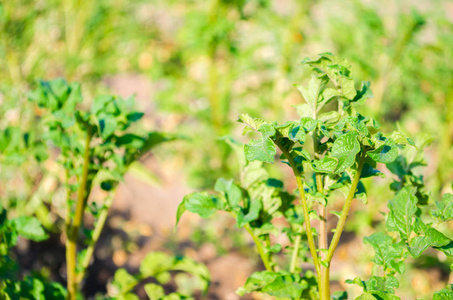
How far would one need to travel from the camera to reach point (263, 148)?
1.96 ft

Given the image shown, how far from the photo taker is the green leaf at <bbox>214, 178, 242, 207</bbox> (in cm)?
79

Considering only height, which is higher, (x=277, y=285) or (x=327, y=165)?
(x=327, y=165)

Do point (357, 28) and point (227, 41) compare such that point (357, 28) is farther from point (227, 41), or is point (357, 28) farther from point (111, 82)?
point (111, 82)

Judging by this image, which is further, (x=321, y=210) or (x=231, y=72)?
(x=231, y=72)

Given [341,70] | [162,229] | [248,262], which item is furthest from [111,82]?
[341,70]

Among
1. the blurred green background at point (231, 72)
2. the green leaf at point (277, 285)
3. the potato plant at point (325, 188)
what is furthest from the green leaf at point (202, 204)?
the blurred green background at point (231, 72)

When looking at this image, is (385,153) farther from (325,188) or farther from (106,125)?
(106,125)

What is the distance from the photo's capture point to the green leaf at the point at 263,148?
0.58m

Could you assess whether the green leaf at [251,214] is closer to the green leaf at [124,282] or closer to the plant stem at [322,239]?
the plant stem at [322,239]

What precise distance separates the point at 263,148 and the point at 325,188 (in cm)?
23

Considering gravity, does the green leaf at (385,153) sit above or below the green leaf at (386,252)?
above

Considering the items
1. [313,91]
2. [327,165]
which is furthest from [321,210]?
[313,91]

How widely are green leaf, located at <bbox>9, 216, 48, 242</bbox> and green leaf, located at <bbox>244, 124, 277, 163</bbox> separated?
560 millimetres

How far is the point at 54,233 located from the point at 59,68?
5.27 ft
